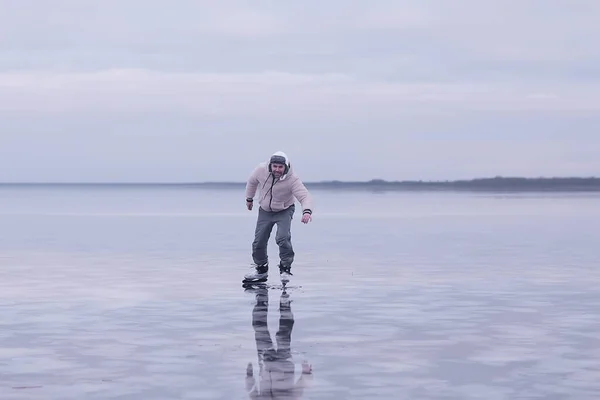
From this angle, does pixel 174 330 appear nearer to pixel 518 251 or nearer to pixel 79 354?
pixel 79 354

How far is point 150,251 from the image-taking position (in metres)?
23.5

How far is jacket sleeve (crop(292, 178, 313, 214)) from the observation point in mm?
16234

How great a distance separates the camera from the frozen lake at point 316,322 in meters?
8.18

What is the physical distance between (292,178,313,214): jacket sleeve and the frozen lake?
3.70ft

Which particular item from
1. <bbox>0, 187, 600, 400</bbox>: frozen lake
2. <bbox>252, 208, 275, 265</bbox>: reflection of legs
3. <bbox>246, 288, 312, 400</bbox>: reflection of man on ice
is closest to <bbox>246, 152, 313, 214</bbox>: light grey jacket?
<bbox>252, 208, 275, 265</bbox>: reflection of legs

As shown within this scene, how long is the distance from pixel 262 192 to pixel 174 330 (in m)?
5.75

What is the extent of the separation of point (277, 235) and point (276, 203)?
478mm

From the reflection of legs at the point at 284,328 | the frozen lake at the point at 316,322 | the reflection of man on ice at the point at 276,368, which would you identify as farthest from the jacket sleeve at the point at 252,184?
the reflection of man on ice at the point at 276,368

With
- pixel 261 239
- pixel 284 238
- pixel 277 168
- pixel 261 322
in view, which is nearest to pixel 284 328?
pixel 261 322

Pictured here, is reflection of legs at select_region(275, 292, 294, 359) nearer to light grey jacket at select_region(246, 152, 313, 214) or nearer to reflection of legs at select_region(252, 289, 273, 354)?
reflection of legs at select_region(252, 289, 273, 354)

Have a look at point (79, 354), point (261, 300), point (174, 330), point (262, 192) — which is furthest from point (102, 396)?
point (262, 192)

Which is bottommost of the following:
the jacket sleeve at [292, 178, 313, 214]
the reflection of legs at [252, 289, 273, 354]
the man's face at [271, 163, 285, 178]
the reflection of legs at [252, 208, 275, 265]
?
the reflection of legs at [252, 289, 273, 354]

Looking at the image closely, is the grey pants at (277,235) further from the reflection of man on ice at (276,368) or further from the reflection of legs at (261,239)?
the reflection of man on ice at (276,368)

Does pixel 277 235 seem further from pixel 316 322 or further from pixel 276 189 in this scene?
pixel 316 322
